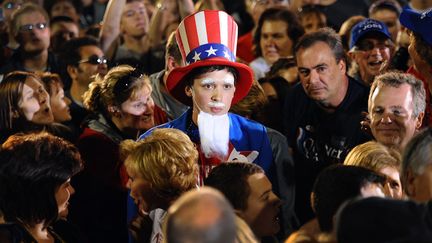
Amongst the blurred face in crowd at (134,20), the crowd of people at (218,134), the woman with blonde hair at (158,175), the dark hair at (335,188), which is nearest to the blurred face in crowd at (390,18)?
the crowd of people at (218,134)

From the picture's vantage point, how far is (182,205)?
8.29 feet

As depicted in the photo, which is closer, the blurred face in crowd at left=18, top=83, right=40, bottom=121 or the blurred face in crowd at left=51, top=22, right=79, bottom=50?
the blurred face in crowd at left=18, top=83, right=40, bottom=121

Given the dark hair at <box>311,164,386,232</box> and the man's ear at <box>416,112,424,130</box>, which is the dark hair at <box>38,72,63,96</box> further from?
the dark hair at <box>311,164,386,232</box>

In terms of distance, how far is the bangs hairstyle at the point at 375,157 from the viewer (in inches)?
174

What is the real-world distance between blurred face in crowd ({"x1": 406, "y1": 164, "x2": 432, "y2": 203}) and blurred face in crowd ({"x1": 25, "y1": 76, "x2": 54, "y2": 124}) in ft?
10.4

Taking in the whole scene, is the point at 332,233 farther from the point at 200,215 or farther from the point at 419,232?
the point at 200,215

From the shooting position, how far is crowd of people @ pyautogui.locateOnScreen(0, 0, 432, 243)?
3.45 metres

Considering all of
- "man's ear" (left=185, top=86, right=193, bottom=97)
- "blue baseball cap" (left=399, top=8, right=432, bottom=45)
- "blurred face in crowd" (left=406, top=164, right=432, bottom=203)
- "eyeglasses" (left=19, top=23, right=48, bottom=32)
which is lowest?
"blurred face in crowd" (left=406, top=164, right=432, bottom=203)

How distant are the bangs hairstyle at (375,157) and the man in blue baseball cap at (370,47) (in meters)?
2.02

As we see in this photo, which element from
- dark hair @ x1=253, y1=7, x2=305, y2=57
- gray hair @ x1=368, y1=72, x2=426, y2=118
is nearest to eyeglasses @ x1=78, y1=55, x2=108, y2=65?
dark hair @ x1=253, y1=7, x2=305, y2=57

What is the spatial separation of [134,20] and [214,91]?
374cm

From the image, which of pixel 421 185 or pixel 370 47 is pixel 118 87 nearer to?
pixel 370 47

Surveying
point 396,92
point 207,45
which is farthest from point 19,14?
point 396,92

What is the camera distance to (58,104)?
253 inches
